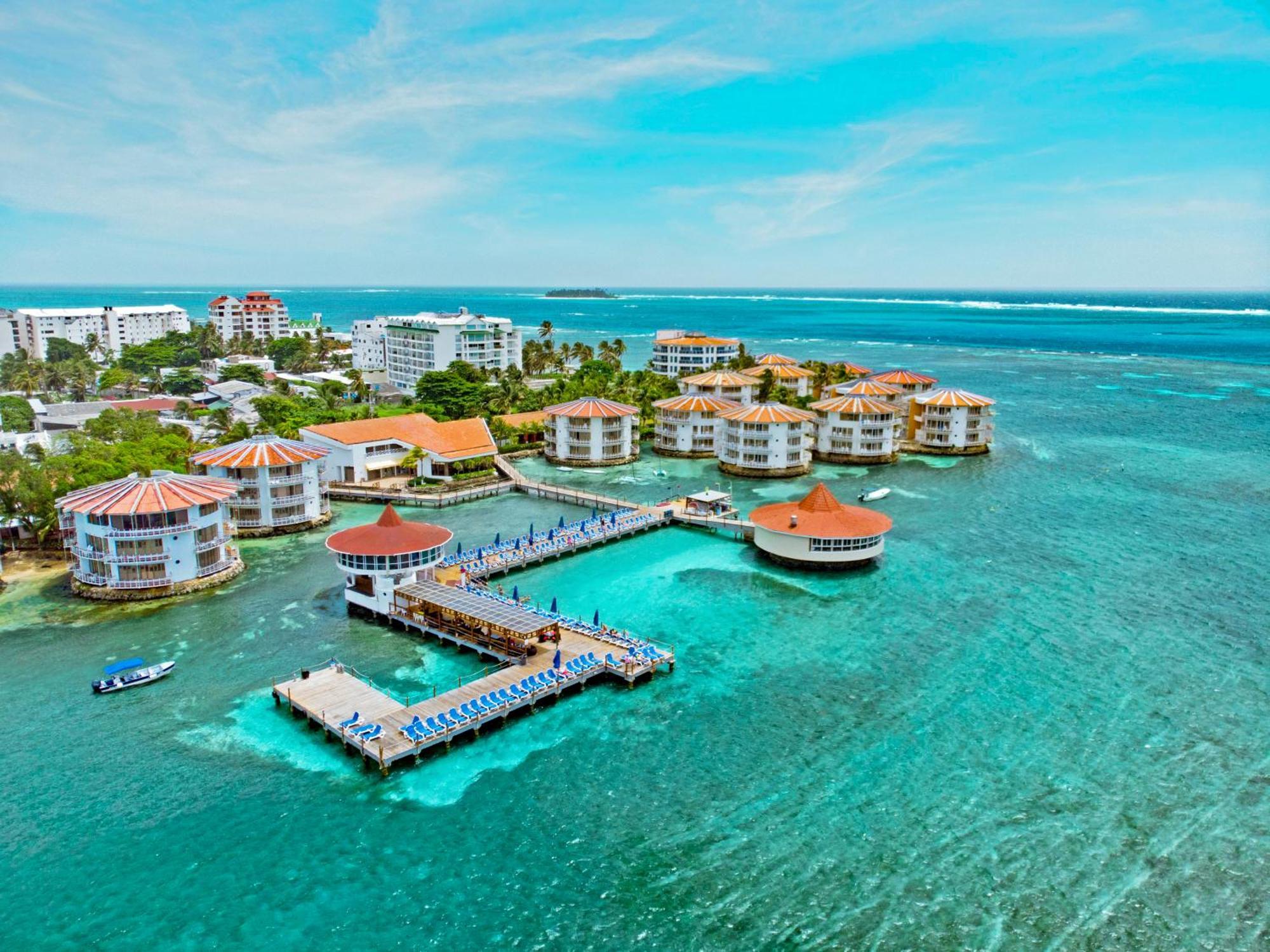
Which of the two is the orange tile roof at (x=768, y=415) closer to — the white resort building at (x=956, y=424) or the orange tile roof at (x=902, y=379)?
the white resort building at (x=956, y=424)

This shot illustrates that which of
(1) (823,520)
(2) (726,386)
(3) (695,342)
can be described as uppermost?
(3) (695,342)

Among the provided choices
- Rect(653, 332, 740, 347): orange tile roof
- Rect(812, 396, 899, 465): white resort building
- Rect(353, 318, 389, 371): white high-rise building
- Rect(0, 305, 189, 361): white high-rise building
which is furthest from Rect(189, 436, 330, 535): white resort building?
Rect(0, 305, 189, 361): white high-rise building

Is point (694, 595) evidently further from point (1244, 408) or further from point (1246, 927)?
point (1244, 408)

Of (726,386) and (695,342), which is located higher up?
(695,342)

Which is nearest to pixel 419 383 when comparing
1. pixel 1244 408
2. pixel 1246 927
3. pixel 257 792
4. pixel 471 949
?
pixel 257 792

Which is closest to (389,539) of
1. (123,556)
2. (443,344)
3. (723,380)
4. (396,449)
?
(123,556)

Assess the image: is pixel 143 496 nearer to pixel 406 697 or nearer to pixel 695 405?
pixel 406 697

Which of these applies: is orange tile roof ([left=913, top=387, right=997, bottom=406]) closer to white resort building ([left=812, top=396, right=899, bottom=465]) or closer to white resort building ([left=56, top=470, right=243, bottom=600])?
white resort building ([left=812, top=396, right=899, bottom=465])
